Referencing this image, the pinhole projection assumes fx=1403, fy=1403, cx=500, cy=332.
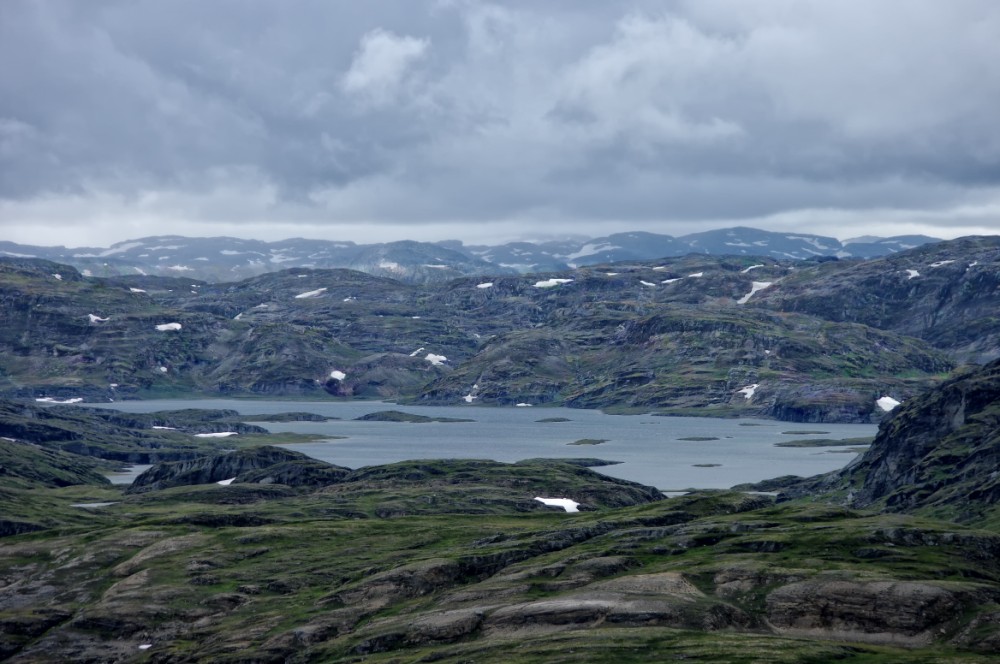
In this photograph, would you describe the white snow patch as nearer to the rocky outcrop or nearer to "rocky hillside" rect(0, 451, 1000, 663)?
"rocky hillside" rect(0, 451, 1000, 663)

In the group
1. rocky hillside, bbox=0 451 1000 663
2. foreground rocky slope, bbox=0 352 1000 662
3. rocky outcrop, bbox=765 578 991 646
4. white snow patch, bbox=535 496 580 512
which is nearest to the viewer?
rocky outcrop, bbox=765 578 991 646

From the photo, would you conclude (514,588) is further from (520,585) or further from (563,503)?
(563,503)

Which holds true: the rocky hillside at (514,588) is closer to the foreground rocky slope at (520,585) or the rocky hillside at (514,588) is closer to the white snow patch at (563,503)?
the foreground rocky slope at (520,585)

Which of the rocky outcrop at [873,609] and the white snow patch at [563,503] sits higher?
the rocky outcrop at [873,609]

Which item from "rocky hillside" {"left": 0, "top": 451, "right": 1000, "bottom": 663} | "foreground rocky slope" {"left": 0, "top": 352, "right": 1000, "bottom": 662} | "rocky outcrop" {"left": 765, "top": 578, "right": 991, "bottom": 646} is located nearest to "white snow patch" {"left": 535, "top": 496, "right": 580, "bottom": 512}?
"foreground rocky slope" {"left": 0, "top": 352, "right": 1000, "bottom": 662}

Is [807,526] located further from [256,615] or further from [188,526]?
[188,526]

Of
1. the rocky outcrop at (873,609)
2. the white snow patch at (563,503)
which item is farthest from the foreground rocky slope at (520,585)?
the white snow patch at (563,503)

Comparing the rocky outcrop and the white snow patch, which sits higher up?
the rocky outcrop

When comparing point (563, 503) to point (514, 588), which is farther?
point (563, 503)

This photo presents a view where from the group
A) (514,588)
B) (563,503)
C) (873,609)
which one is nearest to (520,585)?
(514,588)
